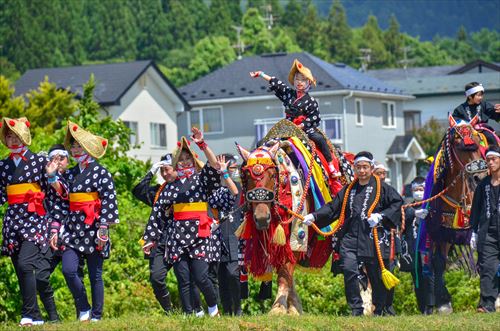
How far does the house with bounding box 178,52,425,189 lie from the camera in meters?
54.6

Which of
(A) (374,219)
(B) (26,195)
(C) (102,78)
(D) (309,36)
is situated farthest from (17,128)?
(D) (309,36)

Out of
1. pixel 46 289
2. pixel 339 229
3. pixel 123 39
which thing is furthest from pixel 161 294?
pixel 123 39

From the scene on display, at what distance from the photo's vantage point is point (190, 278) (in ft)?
43.3

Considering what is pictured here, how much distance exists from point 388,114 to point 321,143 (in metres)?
45.0

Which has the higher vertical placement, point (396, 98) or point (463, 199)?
point (396, 98)

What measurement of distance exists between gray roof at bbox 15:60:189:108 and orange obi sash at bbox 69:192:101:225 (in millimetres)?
38649

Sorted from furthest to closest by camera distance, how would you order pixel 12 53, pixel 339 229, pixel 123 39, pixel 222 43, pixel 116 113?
pixel 123 39
pixel 12 53
pixel 222 43
pixel 116 113
pixel 339 229

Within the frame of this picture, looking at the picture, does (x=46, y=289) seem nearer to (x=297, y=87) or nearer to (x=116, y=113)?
(x=297, y=87)

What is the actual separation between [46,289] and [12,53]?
92.8 m

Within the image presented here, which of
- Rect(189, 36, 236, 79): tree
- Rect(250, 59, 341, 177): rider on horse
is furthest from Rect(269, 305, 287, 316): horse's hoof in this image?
Rect(189, 36, 236, 79): tree

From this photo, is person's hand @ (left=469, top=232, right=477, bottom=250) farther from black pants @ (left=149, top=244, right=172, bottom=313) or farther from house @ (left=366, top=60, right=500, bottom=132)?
house @ (left=366, top=60, right=500, bottom=132)

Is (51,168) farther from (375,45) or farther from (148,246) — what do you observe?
(375,45)

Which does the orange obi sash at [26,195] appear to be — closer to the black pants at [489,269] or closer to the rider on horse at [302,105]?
the rider on horse at [302,105]

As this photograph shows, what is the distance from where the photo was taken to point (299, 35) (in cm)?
11506
